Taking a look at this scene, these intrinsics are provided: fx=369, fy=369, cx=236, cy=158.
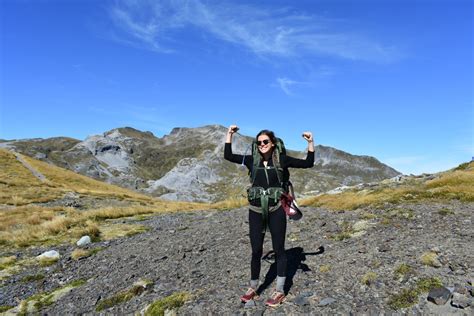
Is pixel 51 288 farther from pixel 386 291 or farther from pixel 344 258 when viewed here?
pixel 386 291

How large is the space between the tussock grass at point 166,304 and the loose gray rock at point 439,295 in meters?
5.61

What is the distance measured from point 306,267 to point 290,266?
523mm

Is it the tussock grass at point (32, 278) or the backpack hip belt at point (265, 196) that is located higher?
the backpack hip belt at point (265, 196)

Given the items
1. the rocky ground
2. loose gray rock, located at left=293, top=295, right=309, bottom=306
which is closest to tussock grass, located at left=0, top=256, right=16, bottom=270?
the rocky ground

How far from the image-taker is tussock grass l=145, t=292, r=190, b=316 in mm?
8992

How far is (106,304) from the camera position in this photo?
404 inches

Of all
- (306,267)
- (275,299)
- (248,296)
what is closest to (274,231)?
(275,299)

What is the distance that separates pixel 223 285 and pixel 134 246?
8.25 meters

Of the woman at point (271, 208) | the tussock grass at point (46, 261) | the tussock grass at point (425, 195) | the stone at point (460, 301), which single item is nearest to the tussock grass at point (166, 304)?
the woman at point (271, 208)

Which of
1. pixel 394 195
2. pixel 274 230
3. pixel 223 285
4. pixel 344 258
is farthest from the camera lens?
pixel 394 195

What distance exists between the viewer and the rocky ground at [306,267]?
8523 millimetres

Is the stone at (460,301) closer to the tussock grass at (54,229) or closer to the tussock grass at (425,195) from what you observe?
the tussock grass at (425,195)

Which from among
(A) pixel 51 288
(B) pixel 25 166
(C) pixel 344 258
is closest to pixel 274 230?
(C) pixel 344 258

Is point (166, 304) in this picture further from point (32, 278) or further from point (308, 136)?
point (32, 278)
